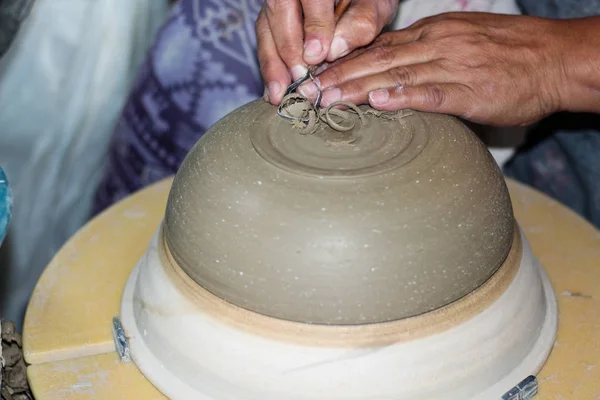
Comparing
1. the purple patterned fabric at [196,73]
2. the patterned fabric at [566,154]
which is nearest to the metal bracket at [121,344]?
the purple patterned fabric at [196,73]

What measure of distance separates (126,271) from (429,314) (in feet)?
1.50

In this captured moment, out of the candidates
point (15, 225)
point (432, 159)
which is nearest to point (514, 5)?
point (432, 159)

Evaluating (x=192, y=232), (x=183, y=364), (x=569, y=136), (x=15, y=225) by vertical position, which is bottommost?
(x=15, y=225)

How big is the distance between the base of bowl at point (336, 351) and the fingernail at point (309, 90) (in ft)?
0.85

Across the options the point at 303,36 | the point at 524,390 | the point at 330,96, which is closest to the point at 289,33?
the point at 303,36

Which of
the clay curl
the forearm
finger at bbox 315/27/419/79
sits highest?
the clay curl

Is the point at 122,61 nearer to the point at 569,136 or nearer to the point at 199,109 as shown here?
the point at 199,109

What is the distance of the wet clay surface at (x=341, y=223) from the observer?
2.52ft

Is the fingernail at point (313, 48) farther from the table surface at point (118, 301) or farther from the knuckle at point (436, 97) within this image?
the table surface at point (118, 301)

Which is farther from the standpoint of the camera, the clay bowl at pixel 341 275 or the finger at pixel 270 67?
the finger at pixel 270 67

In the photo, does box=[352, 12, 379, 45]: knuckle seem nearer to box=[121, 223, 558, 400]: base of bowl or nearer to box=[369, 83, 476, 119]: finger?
box=[369, 83, 476, 119]: finger

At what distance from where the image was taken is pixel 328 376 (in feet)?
2.54

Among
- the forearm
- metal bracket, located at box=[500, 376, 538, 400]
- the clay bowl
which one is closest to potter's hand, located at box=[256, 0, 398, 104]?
the clay bowl

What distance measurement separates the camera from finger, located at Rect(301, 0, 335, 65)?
3.10 feet
